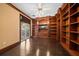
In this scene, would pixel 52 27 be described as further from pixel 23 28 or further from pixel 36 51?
pixel 36 51

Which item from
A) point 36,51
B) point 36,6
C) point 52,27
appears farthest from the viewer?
point 52,27

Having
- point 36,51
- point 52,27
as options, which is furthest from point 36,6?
point 52,27

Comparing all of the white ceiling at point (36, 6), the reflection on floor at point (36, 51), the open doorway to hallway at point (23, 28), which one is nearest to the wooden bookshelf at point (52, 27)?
the open doorway to hallway at point (23, 28)

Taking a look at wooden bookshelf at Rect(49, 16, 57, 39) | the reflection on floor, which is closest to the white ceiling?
the reflection on floor

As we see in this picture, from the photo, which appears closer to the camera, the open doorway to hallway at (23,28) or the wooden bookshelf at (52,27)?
the open doorway to hallway at (23,28)

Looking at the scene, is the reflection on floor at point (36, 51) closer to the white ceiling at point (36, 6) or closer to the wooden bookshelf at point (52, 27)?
the white ceiling at point (36, 6)

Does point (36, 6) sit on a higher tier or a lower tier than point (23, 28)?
higher

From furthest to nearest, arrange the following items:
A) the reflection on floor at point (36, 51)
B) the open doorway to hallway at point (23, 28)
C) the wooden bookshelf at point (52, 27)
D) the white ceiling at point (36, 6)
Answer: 1. the wooden bookshelf at point (52, 27)
2. the open doorway to hallway at point (23, 28)
3. the white ceiling at point (36, 6)
4. the reflection on floor at point (36, 51)

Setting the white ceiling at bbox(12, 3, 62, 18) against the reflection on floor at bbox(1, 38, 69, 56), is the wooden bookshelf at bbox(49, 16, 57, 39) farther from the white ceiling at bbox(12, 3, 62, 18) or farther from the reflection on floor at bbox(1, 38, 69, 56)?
the reflection on floor at bbox(1, 38, 69, 56)

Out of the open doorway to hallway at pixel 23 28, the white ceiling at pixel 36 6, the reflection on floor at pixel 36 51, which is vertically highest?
the white ceiling at pixel 36 6

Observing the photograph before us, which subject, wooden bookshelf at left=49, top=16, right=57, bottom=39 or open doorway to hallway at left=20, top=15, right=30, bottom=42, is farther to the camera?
wooden bookshelf at left=49, top=16, right=57, bottom=39

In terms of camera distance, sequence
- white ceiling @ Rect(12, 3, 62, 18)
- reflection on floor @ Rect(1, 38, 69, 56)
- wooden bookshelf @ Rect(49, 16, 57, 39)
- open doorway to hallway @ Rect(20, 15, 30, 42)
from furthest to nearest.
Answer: wooden bookshelf @ Rect(49, 16, 57, 39) < open doorway to hallway @ Rect(20, 15, 30, 42) < white ceiling @ Rect(12, 3, 62, 18) < reflection on floor @ Rect(1, 38, 69, 56)

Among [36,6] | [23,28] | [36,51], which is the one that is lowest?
[36,51]

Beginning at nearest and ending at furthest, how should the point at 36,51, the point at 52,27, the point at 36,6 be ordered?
the point at 36,51 → the point at 36,6 → the point at 52,27
